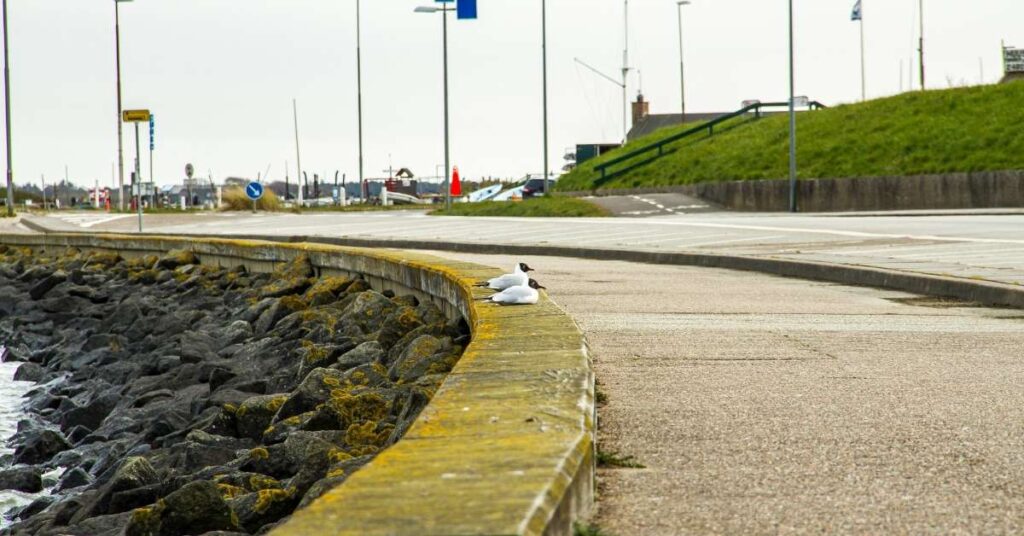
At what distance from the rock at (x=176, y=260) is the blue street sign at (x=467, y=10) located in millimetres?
19604

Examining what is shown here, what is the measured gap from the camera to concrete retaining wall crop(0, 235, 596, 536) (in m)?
3.12

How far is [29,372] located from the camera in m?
16.1

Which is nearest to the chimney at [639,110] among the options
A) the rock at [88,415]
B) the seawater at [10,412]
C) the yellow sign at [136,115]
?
the yellow sign at [136,115]

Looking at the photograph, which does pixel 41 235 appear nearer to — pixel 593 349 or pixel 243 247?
pixel 243 247

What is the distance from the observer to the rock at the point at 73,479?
31.2 ft

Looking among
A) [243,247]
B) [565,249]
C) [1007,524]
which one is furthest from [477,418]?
[243,247]

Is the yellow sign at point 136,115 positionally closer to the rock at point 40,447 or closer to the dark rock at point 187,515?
the rock at point 40,447

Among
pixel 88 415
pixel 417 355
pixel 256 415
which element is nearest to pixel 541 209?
pixel 88 415

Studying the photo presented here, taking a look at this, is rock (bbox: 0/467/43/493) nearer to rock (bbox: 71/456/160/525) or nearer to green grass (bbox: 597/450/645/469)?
rock (bbox: 71/456/160/525)

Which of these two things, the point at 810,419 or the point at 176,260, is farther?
the point at 176,260

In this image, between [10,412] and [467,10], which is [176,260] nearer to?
[10,412]

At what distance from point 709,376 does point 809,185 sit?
35.6m

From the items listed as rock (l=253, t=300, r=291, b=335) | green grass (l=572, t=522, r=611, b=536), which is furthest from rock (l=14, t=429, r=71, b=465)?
green grass (l=572, t=522, r=611, b=536)

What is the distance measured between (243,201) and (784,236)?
1306 inches
